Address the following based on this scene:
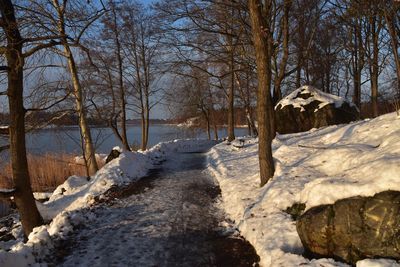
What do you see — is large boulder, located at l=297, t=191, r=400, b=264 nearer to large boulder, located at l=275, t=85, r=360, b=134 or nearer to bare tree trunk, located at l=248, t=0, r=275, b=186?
bare tree trunk, located at l=248, t=0, r=275, b=186

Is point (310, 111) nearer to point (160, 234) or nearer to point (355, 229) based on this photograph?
point (160, 234)

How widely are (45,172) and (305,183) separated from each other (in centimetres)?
1374

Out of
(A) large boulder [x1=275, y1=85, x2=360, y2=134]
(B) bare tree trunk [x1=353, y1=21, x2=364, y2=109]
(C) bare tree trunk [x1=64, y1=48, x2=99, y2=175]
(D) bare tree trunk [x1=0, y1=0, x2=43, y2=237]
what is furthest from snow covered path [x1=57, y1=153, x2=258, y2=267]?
(B) bare tree trunk [x1=353, y1=21, x2=364, y2=109]

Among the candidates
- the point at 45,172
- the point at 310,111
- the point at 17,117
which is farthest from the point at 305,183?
the point at 45,172

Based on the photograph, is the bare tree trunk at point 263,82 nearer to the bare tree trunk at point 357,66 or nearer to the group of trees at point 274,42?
the group of trees at point 274,42

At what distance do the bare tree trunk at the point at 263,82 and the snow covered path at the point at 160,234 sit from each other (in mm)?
1624

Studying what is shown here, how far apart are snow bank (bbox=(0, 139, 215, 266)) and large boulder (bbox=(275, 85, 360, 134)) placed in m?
6.57

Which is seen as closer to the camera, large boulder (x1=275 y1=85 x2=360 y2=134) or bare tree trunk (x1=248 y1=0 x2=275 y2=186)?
bare tree trunk (x1=248 y1=0 x2=275 y2=186)

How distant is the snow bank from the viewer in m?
5.52

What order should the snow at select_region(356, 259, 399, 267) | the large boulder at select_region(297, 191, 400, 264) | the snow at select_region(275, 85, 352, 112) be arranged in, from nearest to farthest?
the snow at select_region(356, 259, 399, 267), the large boulder at select_region(297, 191, 400, 264), the snow at select_region(275, 85, 352, 112)

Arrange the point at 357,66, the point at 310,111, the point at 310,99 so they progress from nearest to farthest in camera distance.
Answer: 1. the point at 310,111
2. the point at 310,99
3. the point at 357,66

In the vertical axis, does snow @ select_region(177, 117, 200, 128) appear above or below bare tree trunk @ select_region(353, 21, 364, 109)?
below

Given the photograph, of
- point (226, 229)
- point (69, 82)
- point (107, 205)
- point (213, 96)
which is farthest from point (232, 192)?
point (213, 96)

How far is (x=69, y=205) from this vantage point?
10.2 meters
